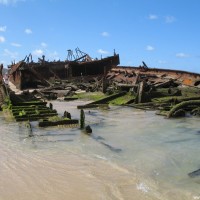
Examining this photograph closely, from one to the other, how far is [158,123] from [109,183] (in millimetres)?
6905

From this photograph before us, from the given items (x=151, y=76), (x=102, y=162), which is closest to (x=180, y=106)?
(x=102, y=162)

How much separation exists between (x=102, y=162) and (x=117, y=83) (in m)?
18.6

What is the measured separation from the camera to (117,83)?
87.7 ft

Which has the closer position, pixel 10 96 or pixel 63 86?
pixel 10 96

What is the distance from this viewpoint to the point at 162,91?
2006cm

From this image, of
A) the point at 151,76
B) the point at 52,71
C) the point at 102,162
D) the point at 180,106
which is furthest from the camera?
the point at 52,71

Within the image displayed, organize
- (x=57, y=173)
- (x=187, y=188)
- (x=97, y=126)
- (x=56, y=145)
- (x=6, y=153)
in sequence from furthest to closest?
(x=97, y=126) < (x=56, y=145) < (x=6, y=153) < (x=57, y=173) < (x=187, y=188)

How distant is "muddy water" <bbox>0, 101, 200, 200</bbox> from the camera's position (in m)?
6.59

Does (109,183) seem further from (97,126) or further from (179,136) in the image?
(97,126)

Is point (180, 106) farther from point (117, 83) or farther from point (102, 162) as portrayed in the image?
point (117, 83)

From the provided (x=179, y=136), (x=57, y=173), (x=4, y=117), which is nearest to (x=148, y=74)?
(x=4, y=117)

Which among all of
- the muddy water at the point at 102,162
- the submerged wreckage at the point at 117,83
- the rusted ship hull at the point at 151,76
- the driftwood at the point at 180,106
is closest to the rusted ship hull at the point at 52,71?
the submerged wreckage at the point at 117,83

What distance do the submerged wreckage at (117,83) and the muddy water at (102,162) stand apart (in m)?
3.52

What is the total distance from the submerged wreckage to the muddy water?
3.52 meters
